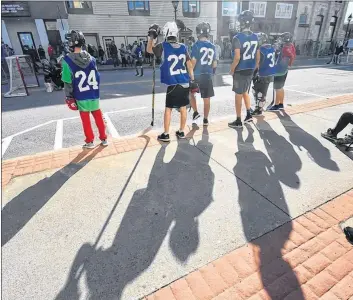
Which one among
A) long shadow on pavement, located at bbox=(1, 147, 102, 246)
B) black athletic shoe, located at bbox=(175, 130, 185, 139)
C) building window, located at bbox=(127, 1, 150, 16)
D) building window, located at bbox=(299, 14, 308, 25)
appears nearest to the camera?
long shadow on pavement, located at bbox=(1, 147, 102, 246)

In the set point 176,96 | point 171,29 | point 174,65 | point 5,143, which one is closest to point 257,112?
point 176,96

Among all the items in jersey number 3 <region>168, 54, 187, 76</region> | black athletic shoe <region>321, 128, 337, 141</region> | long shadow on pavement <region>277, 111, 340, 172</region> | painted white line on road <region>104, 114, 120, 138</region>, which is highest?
jersey number 3 <region>168, 54, 187, 76</region>

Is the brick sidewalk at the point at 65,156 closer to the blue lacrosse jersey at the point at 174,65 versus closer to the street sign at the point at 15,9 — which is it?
the blue lacrosse jersey at the point at 174,65

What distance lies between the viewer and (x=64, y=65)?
3.79 m

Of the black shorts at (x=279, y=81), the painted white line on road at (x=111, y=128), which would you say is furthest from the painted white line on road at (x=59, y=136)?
the black shorts at (x=279, y=81)

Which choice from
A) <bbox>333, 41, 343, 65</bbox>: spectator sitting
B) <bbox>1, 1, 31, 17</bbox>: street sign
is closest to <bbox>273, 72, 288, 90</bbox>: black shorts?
<bbox>333, 41, 343, 65</bbox>: spectator sitting

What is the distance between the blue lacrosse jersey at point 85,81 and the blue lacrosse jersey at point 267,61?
4.01 m

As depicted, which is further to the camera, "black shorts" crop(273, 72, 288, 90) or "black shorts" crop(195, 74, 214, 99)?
"black shorts" crop(273, 72, 288, 90)

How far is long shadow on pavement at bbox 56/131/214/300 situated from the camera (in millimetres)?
1995

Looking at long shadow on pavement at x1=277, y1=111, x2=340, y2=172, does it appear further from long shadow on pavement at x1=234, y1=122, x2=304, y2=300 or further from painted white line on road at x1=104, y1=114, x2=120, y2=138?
painted white line on road at x1=104, y1=114, x2=120, y2=138

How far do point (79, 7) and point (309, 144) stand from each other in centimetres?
2395

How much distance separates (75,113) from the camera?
6934 millimetres

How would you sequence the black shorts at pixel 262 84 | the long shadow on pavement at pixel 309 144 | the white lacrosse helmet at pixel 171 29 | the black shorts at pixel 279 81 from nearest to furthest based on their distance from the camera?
1. the long shadow on pavement at pixel 309 144
2. the white lacrosse helmet at pixel 171 29
3. the black shorts at pixel 262 84
4. the black shorts at pixel 279 81

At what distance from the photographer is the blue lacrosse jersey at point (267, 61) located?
18.9 feet
